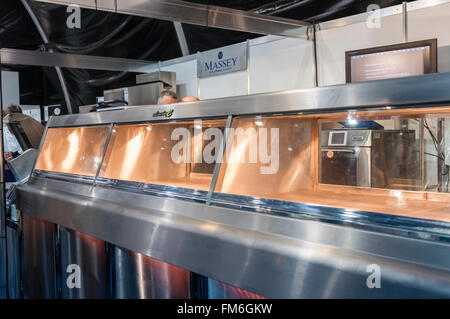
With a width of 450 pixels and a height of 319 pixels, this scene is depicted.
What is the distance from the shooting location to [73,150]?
133 inches

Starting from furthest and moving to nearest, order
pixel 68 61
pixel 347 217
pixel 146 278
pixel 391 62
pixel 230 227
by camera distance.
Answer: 1. pixel 68 61
2. pixel 391 62
3. pixel 146 278
4. pixel 230 227
5. pixel 347 217

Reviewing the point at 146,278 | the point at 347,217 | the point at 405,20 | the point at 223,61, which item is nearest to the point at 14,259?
the point at 146,278

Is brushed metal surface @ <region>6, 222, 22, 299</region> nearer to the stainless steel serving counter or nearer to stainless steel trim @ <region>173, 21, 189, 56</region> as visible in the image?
the stainless steel serving counter

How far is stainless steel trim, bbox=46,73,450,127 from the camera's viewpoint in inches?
49.6

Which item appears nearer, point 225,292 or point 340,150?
point 225,292

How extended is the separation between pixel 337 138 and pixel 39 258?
229 cm

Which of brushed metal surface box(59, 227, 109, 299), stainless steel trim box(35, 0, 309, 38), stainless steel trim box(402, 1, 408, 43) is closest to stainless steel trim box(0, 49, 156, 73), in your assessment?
stainless steel trim box(35, 0, 309, 38)

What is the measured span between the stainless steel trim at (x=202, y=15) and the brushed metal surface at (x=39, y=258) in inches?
64.6

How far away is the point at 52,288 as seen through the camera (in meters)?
3.10

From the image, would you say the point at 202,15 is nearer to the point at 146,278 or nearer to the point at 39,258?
the point at 39,258

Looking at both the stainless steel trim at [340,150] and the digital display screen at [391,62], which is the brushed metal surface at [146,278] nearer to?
the stainless steel trim at [340,150]

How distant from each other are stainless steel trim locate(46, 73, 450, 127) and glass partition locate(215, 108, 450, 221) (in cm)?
12
